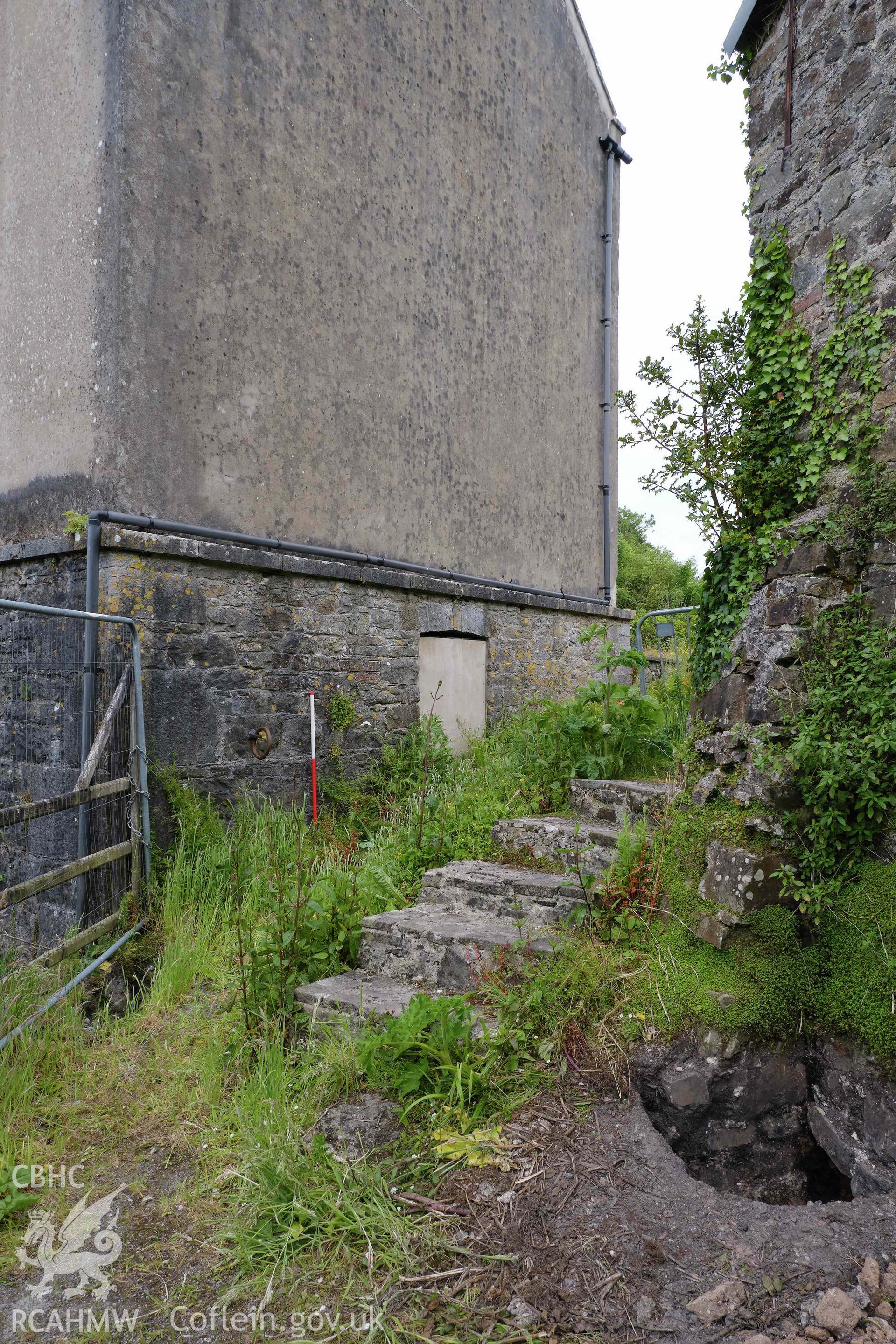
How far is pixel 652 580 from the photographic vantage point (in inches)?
914

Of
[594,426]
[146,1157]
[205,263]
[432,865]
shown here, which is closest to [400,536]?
[205,263]

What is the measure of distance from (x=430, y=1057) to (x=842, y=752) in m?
1.97

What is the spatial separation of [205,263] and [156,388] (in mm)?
1064

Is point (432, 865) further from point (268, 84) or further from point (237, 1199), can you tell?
point (268, 84)

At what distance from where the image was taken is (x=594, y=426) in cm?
1030

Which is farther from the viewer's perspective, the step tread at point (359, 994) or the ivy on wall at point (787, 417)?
the step tread at point (359, 994)

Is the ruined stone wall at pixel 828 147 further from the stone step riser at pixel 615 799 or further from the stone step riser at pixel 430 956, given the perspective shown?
the stone step riser at pixel 430 956

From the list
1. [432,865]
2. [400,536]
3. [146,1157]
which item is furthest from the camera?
[400,536]

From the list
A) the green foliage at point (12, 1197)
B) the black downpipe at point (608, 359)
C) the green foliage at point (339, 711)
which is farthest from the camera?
the black downpipe at point (608, 359)

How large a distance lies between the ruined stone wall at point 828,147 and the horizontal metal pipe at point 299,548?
3785 millimetres

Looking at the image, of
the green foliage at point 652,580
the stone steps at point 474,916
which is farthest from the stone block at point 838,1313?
the green foliage at point 652,580

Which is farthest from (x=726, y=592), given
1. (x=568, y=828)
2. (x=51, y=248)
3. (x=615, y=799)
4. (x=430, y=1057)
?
(x=51, y=248)

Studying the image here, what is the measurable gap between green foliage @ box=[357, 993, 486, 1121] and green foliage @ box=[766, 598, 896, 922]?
56.5 inches

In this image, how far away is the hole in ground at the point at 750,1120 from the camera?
3.02 meters
